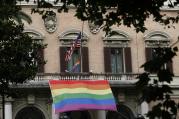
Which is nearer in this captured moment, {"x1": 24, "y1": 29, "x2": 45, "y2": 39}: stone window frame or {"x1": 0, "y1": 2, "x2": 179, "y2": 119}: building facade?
{"x1": 0, "y1": 2, "x2": 179, "y2": 119}: building facade

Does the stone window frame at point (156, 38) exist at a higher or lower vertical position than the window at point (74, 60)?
higher

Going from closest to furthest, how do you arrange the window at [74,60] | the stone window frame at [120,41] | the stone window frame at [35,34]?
the stone window frame at [35,34] → the window at [74,60] → the stone window frame at [120,41]

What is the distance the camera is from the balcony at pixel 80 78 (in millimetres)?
36844

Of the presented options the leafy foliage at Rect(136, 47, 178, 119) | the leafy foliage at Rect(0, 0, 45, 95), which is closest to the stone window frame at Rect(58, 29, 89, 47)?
the leafy foliage at Rect(0, 0, 45, 95)

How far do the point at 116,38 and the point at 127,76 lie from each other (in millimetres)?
2917

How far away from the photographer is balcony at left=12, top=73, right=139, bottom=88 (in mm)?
36844

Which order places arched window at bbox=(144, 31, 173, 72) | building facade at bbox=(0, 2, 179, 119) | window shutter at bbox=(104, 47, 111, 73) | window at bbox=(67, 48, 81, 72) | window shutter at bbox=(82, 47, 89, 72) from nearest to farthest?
building facade at bbox=(0, 2, 179, 119), window at bbox=(67, 48, 81, 72), window shutter at bbox=(82, 47, 89, 72), window shutter at bbox=(104, 47, 111, 73), arched window at bbox=(144, 31, 173, 72)

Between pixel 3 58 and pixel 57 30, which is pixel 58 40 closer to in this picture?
pixel 57 30

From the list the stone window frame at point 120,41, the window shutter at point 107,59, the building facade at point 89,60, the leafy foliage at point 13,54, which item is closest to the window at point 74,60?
the building facade at point 89,60

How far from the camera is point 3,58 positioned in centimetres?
2111

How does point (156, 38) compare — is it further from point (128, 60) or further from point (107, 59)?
point (107, 59)

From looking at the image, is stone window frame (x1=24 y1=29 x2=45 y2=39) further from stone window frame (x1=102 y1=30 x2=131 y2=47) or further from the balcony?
stone window frame (x1=102 y1=30 x2=131 y2=47)

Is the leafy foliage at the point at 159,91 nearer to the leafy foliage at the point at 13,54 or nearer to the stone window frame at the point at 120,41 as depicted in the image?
the leafy foliage at the point at 13,54

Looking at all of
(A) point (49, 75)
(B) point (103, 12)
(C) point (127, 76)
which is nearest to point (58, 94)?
(A) point (49, 75)
